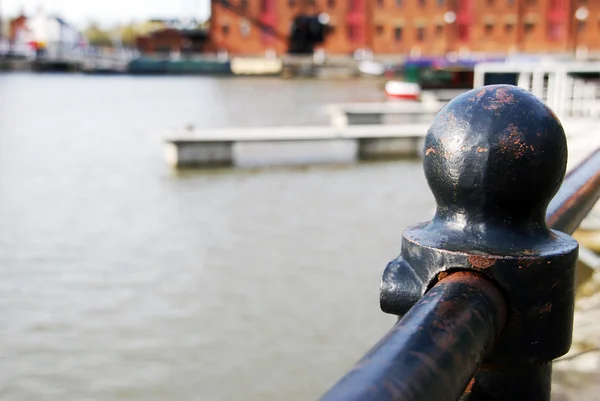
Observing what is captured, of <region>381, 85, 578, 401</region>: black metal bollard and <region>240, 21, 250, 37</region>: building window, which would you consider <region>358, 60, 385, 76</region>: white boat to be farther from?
<region>381, 85, 578, 401</region>: black metal bollard

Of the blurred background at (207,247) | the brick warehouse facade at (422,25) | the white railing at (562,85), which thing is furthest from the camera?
the brick warehouse facade at (422,25)

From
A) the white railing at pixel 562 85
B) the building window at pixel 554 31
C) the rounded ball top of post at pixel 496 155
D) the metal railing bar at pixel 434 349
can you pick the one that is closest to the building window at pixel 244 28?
the building window at pixel 554 31

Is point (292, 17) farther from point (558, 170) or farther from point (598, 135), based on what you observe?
point (558, 170)

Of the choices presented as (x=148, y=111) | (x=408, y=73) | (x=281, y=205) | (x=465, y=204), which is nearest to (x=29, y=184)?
(x=281, y=205)

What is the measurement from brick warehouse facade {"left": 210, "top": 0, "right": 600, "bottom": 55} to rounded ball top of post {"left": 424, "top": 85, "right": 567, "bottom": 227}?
57988mm

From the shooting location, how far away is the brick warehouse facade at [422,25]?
182ft

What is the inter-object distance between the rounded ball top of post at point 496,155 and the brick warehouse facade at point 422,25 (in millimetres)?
57988

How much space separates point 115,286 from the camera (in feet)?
22.9

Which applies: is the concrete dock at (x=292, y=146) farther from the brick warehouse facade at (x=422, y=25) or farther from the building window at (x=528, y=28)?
the building window at (x=528, y=28)

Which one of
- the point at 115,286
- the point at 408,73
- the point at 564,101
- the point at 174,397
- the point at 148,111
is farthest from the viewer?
the point at 408,73

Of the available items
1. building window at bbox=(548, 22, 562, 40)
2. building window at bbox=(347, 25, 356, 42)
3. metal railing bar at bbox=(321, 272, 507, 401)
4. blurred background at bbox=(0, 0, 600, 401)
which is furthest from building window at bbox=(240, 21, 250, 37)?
metal railing bar at bbox=(321, 272, 507, 401)

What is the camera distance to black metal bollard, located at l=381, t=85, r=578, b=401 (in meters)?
0.90

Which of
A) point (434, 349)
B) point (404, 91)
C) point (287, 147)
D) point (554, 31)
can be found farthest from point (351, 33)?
point (434, 349)

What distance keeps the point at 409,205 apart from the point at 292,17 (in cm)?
5062
